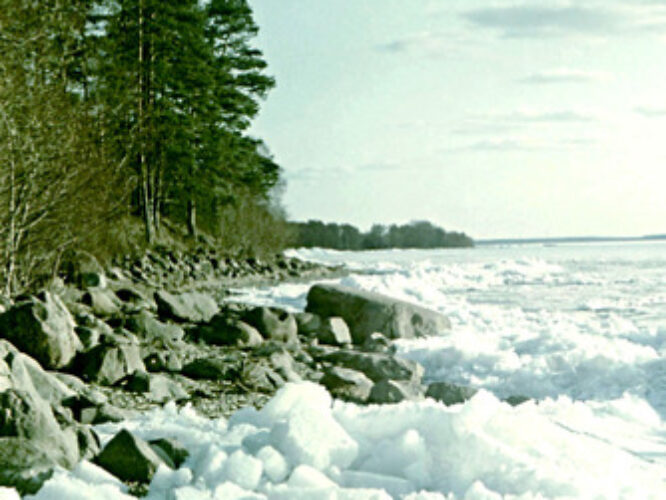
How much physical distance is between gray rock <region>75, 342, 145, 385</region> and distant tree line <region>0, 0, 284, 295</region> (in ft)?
12.9

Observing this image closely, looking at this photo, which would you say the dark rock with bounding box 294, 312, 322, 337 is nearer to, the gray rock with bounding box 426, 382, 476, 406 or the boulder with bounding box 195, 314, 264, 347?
the boulder with bounding box 195, 314, 264, 347

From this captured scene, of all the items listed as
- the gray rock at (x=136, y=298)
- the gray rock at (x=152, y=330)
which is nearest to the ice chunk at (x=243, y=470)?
the gray rock at (x=152, y=330)

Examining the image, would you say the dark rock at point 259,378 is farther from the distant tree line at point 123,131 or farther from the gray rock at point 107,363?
the distant tree line at point 123,131

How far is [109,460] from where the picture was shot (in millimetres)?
3990

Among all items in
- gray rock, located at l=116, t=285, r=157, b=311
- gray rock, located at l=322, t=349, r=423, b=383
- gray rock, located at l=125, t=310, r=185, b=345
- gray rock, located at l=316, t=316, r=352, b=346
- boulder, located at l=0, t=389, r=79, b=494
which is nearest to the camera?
boulder, located at l=0, t=389, r=79, b=494

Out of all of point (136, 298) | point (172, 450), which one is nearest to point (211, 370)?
point (172, 450)

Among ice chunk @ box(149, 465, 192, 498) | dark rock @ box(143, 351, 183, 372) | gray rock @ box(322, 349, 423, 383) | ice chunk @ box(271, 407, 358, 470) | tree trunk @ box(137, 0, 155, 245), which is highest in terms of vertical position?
tree trunk @ box(137, 0, 155, 245)

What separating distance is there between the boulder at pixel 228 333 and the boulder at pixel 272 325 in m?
0.66

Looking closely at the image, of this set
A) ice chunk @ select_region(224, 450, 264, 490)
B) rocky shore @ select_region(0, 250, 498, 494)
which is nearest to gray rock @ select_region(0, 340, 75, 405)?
rocky shore @ select_region(0, 250, 498, 494)

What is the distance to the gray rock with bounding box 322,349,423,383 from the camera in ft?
27.6

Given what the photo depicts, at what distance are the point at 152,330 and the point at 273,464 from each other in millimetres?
6163

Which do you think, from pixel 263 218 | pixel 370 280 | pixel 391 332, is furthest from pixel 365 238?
pixel 391 332

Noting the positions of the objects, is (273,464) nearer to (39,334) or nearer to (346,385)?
(346,385)

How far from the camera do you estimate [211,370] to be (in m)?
→ 7.34
